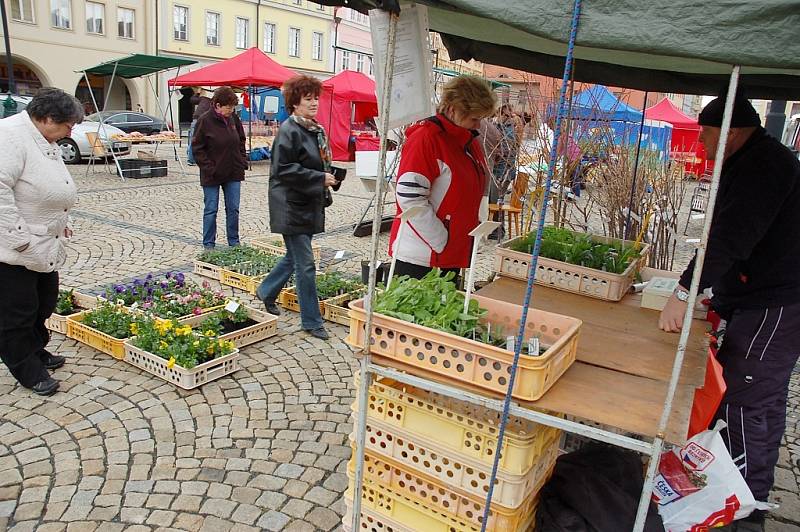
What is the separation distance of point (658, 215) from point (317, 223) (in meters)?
3.36

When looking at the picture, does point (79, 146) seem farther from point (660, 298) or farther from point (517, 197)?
point (660, 298)

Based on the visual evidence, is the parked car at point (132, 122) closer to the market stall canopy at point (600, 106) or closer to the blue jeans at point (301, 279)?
the market stall canopy at point (600, 106)

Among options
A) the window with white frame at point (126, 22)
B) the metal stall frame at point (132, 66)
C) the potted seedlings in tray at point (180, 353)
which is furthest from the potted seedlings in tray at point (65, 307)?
the window with white frame at point (126, 22)

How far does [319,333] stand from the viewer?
484 centimetres

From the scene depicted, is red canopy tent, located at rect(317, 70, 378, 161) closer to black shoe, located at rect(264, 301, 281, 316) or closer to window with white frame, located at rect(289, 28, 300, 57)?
black shoe, located at rect(264, 301, 281, 316)

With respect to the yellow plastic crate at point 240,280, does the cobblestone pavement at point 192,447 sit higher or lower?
lower

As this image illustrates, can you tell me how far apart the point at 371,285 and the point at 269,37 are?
122ft

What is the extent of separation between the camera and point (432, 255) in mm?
3238

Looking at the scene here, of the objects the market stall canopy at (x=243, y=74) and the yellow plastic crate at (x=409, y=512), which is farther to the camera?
the market stall canopy at (x=243, y=74)

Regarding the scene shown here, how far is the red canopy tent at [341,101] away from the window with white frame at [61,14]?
57.1 feet

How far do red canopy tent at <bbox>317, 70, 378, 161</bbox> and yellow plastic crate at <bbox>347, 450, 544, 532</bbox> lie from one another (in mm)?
13837

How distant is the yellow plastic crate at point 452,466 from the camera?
1972mm

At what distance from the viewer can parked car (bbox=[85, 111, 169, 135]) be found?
18562mm

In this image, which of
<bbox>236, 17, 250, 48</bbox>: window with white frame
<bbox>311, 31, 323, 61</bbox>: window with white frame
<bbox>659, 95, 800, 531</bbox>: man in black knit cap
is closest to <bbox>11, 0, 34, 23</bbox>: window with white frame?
<bbox>236, 17, 250, 48</bbox>: window with white frame
